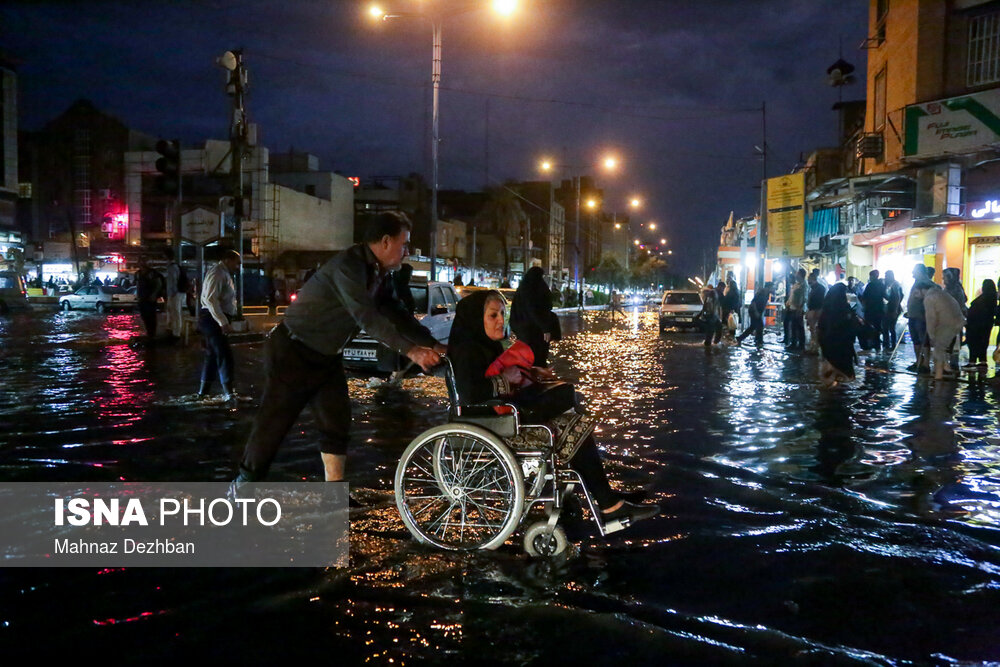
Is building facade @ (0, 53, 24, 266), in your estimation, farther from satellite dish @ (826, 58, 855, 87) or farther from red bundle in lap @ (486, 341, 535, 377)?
red bundle in lap @ (486, 341, 535, 377)

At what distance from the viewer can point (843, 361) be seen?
12812 mm

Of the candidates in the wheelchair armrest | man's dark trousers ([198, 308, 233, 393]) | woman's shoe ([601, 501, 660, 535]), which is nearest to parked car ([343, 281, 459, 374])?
man's dark trousers ([198, 308, 233, 393])

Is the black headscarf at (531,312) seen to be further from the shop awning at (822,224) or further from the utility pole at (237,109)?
the shop awning at (822,224)

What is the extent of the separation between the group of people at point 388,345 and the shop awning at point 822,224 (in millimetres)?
29975

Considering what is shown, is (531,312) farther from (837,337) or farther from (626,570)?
(837,337)

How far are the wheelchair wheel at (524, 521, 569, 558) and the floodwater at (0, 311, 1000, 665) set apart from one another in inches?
4.2

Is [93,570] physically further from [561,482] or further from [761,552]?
[761,552]

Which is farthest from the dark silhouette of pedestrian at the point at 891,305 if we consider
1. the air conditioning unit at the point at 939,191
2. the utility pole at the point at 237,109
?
the utility pole at the point at 237,109

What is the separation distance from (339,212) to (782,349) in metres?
43.1

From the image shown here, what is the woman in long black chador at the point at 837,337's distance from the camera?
42.0 ft

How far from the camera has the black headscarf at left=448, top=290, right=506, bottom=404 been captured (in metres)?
4.64

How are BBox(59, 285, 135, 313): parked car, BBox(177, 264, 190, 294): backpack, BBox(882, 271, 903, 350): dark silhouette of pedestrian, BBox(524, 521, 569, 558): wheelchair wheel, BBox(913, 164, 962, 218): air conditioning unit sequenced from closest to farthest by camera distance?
BBox(524, 521, 569, 558): wheelchair wheel, BBox(177, 264, 190, 294): backpack, BBox(913, 164, 962, 218): air conditioning unit, BBox(882, 271, 903, 350): dark silhouette of pedestrian, BBox(59, 285, 135, 313): parked car

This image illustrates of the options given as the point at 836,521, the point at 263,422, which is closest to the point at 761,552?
the point at 836,521

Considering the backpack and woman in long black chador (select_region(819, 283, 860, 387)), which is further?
the backpack
